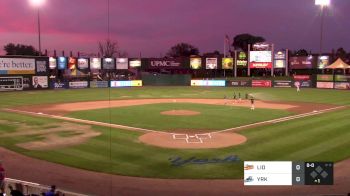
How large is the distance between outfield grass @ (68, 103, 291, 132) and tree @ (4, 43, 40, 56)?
110m

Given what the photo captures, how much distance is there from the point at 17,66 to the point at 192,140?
155 ft

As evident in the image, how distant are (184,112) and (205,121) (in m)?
5.90

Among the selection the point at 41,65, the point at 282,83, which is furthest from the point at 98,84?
the point at 282,83

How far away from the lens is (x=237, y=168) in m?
17.6

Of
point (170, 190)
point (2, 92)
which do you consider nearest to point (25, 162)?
point (170, 190)

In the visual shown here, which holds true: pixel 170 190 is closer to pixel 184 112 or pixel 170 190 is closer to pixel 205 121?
pixel 205 121

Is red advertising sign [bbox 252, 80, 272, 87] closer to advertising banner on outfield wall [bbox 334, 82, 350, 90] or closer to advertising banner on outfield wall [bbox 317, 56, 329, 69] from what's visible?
advertising banner on outfield wall [bbox 334, 82, 350, 90]

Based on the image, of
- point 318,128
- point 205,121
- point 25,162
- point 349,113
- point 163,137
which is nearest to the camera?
point 25,162

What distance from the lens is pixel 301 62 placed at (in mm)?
92688

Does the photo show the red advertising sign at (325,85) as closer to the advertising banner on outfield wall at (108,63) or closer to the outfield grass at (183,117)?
the outfield grass at (183,117)

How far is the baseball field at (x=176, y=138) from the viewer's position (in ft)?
60.5

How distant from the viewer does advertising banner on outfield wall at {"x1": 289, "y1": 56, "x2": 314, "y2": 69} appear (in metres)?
91.8

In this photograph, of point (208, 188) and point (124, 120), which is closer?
point (208, 188)
